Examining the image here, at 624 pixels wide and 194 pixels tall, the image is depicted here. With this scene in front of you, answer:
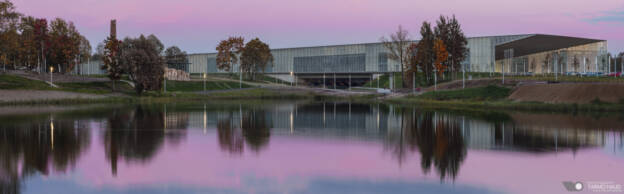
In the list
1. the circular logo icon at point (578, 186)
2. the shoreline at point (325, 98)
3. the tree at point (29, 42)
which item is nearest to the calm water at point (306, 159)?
the circular logo icon at point (578, 186)

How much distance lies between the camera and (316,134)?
3016cm

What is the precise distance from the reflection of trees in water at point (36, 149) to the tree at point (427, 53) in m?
60.0

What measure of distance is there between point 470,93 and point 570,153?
4518 centimetres

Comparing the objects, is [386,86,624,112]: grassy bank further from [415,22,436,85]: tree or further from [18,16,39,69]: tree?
[18,16,39,69]: tree

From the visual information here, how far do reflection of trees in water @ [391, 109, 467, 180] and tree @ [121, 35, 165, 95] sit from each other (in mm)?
55489

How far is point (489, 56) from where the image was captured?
119 metres

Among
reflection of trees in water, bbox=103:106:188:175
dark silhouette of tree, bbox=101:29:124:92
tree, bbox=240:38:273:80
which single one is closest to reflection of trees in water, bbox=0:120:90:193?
reflection of trees in water, bbox=103:106:188:175

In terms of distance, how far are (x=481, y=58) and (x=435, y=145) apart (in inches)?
4016

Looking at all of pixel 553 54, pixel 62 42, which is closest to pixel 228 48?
pixel 62 42

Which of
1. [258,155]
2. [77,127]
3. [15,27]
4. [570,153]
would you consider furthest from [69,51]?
[570,153]

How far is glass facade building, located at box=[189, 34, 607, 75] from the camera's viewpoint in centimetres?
10919

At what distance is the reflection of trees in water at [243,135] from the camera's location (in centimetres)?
2406

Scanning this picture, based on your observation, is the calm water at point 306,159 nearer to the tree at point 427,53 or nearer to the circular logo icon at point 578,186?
the circular logo icon at point 578,186

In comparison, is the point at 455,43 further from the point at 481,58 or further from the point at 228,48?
the point at 228,48
